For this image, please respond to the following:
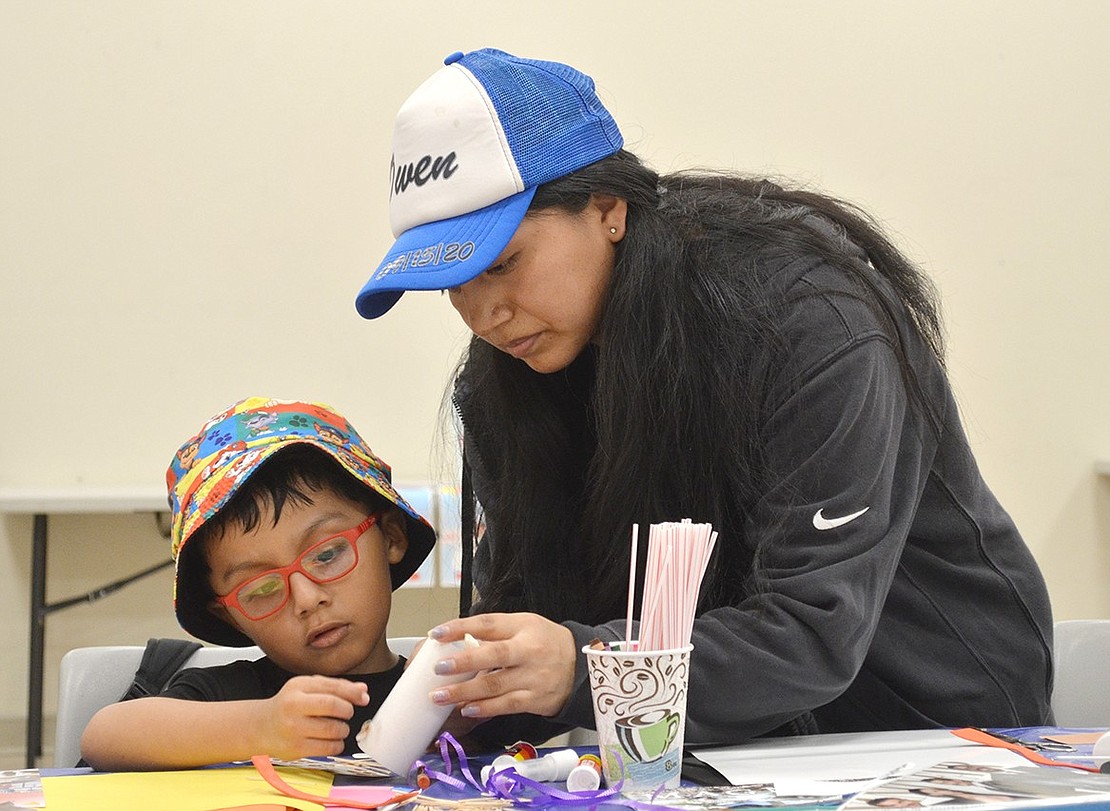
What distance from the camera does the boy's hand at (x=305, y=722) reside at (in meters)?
0.96

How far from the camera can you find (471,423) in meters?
1.32

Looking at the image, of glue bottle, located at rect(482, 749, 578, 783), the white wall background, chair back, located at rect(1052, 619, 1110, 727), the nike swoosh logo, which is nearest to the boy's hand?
glue bottle, located at rect(482, 749, 578, 783)

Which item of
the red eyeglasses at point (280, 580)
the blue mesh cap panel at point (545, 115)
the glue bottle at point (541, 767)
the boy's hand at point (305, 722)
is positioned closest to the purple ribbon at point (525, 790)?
the glue bottle at point (541, 767)

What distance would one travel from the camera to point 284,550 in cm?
124

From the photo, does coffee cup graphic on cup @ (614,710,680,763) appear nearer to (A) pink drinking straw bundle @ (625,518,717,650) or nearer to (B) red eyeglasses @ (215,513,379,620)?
(A) pink drinking straw bundle @ (625,518,717,650)

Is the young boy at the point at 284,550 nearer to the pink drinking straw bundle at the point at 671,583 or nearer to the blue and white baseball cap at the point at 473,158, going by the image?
the blue and white baseball cap at the point at 473,158

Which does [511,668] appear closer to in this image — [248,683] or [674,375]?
[674,375]

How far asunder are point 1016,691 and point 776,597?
333 millimetres

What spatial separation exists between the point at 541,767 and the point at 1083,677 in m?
0.84

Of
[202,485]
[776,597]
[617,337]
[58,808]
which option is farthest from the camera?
[202,485]

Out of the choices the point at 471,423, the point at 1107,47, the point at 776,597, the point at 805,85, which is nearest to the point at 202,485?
the point at 471,423

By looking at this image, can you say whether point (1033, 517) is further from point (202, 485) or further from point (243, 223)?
point (202, 485)

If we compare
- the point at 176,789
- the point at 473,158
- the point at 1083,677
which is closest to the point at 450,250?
the point at 473,158

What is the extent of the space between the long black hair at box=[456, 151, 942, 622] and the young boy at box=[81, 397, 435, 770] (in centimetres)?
16
